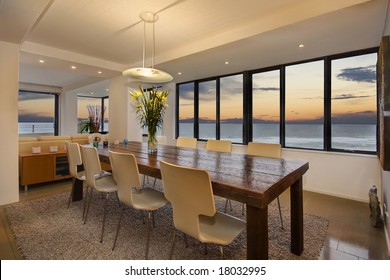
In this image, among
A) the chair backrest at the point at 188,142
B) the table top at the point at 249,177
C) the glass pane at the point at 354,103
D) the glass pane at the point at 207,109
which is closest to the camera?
the table top at the point at 249,177

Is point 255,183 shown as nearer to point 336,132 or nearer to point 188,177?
point 188,177

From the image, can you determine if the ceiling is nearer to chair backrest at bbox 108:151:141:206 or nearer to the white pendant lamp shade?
the white pendant lamp shade

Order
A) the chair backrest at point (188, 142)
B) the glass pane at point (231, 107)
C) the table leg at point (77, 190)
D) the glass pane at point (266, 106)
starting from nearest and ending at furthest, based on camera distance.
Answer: the table leg at point (77, 190) → the chair backrest at point (188, 142) → the glass pane at point (266, 106) → the glass pane at point (231, 107)

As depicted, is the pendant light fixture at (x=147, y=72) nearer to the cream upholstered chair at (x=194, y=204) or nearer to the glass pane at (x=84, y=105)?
the cream upholstered chair at (x=194, y=204)

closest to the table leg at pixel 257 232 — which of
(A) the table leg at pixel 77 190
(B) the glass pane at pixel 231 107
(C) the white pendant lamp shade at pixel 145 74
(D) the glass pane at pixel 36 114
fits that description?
(C) the white pendant lamp shade at pixel 145 74

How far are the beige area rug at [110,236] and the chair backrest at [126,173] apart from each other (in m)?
0.53

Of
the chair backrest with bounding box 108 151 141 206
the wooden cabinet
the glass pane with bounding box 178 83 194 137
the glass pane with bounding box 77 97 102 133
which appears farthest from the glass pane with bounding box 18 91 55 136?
the chair backrest with bounding box 108 151 141 206

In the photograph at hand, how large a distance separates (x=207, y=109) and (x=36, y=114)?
6798 millimetres

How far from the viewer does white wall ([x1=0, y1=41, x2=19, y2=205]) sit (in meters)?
2.95

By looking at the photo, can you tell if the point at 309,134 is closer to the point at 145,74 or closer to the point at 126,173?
the point at 145,74

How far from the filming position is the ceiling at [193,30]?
2.29 metres

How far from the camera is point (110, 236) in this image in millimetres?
2150

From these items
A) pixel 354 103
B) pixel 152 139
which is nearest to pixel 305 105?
pixel 354 103

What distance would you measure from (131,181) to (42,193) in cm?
269
